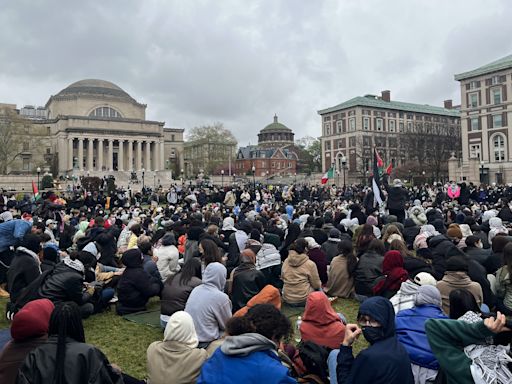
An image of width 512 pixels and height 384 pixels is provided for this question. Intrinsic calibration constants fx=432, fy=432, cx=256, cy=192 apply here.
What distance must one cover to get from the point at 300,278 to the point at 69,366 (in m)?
5.69

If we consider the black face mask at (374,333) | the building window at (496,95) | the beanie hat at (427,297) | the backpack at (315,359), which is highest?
the building window at (496,95)

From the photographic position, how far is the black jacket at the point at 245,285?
766 cm

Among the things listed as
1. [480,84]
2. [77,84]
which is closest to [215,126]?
[77,84]

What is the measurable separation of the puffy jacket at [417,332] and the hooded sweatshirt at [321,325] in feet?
2.90

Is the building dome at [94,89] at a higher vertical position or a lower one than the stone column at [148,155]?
higher

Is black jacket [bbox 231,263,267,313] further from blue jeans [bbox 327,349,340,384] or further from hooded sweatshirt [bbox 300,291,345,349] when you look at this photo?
blue jeans [bbox 327,349,340,384]

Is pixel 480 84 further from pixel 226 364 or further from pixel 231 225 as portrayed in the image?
pixel 226 364

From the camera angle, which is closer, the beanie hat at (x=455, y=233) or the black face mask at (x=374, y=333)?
the black face mask at (x=374, y=333)

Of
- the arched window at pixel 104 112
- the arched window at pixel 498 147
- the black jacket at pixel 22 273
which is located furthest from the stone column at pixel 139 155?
the black jacket at pixel 22 273

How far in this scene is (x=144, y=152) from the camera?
93375 mm

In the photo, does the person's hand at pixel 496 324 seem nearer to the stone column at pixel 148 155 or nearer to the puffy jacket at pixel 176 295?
the puffy jacket at pixel 176 295

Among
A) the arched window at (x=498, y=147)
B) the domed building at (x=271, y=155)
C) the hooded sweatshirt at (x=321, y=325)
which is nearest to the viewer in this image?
the hooded sweatshirt at (x=321, y=325)

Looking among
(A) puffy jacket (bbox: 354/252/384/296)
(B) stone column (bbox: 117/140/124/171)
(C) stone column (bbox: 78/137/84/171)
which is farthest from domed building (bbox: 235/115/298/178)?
(A) puffy jacket (bbox: 354/252/384/296)

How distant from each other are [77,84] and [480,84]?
83.7 meters
